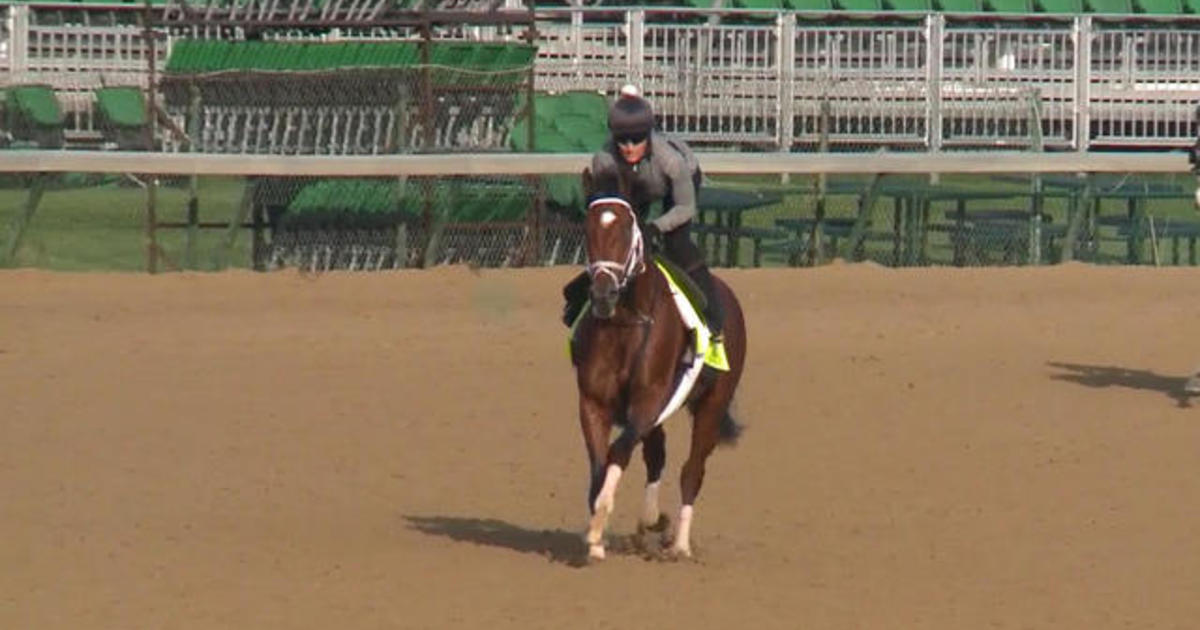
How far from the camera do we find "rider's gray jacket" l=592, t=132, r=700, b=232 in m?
11.2

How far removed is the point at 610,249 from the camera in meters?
10.8

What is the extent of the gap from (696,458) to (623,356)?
0.74 metres

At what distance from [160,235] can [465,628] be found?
48.6 feet

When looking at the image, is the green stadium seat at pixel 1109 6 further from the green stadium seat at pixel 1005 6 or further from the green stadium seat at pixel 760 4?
the green stadium seat at pixel 760 4

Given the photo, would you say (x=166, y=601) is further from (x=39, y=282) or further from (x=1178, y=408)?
(x=39, y=282)

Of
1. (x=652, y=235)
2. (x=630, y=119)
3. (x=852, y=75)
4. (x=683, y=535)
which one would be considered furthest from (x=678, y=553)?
(x=852, y=75)

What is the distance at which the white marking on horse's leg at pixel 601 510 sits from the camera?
1097cm

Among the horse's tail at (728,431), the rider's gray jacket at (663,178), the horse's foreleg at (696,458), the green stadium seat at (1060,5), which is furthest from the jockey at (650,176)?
the green stadium seat at (1060,5)

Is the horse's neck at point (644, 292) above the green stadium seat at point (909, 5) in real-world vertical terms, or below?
below

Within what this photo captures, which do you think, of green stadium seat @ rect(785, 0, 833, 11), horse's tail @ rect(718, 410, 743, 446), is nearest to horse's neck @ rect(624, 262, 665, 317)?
horse's tail @ rect(718, 410, 743, 446)

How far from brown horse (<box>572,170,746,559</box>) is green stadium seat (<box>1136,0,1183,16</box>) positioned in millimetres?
26866

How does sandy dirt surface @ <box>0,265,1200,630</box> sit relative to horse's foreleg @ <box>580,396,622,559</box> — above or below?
below

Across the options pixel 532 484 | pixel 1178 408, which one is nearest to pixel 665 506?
pixel 532 484

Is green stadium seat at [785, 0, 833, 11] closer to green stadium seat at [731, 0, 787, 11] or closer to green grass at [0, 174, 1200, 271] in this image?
green stadium seat at [731, 0, 787, 11]
